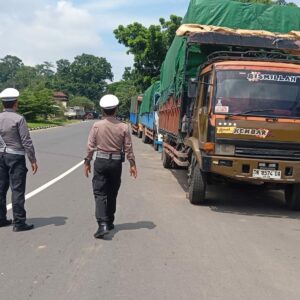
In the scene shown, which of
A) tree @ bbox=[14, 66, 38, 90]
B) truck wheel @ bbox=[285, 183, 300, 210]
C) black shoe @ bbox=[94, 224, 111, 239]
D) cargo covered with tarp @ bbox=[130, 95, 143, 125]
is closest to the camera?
black shoe @ bbox=[94, 224, 111, 239]

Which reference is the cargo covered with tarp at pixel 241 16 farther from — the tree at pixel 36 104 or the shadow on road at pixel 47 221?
the tree at pixel 36 104

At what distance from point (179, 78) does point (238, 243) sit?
5.77 m

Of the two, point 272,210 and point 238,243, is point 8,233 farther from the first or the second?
point 272,210

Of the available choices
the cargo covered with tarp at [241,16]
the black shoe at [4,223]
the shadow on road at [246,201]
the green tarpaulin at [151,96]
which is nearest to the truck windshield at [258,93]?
the shadow on road at [246,201]

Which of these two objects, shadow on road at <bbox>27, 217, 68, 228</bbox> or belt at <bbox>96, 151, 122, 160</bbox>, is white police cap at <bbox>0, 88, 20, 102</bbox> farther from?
shadow on road at <bbox>27, 217, 68, 228</bbox>

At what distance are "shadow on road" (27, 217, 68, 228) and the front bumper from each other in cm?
254

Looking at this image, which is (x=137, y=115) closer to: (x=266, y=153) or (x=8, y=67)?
(x=266, y=153)


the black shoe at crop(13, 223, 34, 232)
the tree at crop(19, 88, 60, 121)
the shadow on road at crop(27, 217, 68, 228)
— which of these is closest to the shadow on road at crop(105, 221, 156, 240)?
the shadow on road at crop(27, 217, 68, 228)

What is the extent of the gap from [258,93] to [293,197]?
6.44ft

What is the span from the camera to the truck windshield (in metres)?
8.82

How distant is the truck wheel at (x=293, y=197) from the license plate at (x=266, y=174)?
0.77 meters

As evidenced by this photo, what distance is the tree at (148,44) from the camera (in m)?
42.5

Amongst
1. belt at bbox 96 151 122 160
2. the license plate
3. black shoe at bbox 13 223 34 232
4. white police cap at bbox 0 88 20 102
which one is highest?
white police cap at bbox 0 88 20 102

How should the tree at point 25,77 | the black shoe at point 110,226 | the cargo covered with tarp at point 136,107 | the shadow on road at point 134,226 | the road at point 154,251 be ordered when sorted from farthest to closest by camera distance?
the tree at point 25,77 < the cargo covered with tarp at point 136,107 < the shadow on road at point 134,226 < the black shoe at point 110,226 < the road at point 154,251
